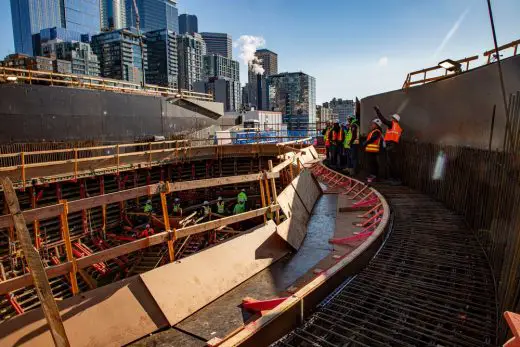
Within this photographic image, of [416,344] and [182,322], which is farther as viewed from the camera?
[182,322]

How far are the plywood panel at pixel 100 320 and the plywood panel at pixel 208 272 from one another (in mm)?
171

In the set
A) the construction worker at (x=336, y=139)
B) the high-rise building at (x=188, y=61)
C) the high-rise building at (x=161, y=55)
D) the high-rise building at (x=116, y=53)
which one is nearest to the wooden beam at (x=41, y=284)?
the construction worker at (x=336, y=139)

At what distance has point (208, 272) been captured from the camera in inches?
213

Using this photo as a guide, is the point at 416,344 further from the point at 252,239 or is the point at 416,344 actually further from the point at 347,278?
the point at 252,239

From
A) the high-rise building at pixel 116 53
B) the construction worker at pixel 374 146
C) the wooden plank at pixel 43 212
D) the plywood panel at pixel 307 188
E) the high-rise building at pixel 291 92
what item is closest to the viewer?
the wooden plank at pixel 43 212

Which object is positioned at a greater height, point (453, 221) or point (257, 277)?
point (453, 221)

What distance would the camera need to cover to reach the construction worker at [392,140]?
426 inches

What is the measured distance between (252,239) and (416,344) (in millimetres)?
3344

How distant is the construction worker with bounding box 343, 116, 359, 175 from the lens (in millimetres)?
13219

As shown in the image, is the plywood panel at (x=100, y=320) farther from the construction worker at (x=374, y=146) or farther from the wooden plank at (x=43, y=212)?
the construction worker at (x=374, y=146)

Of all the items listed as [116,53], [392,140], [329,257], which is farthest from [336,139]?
[116,53]

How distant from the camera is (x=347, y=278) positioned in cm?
514

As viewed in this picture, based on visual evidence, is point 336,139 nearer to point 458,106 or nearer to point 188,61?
point 458,106

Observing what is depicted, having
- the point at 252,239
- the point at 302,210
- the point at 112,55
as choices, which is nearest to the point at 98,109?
the point at 302,210
